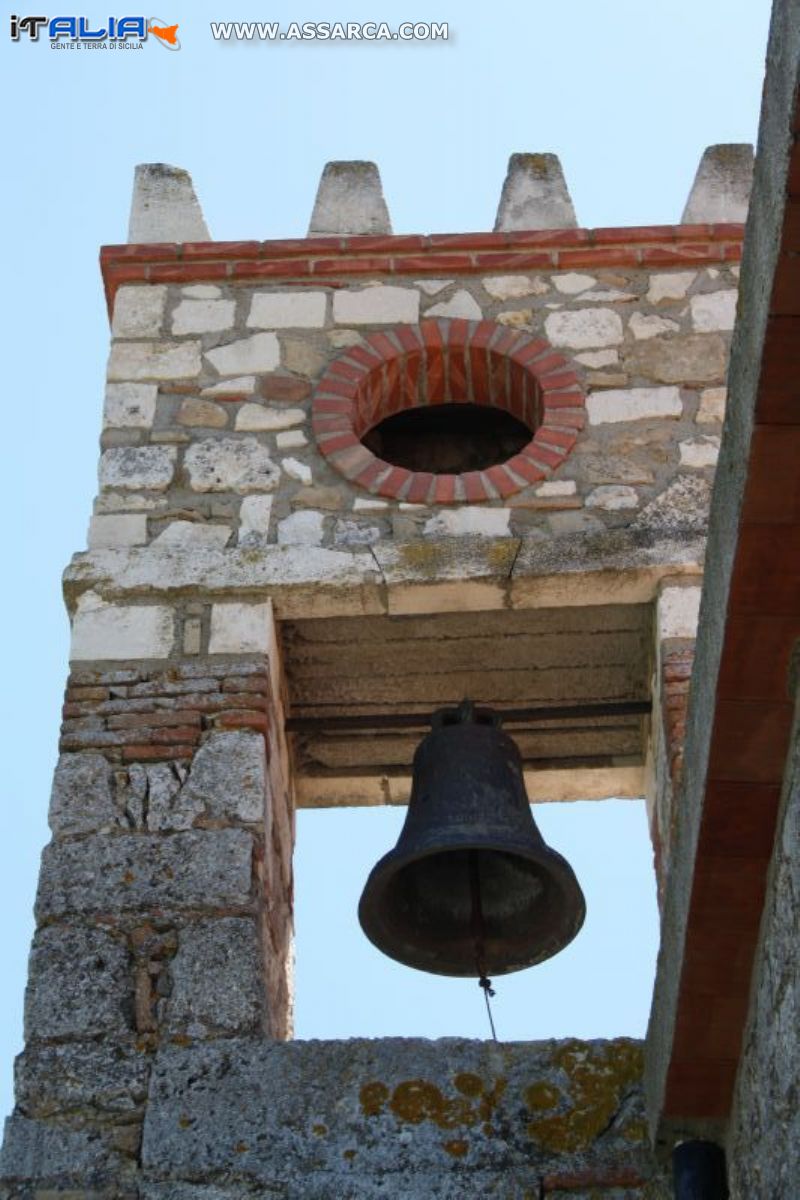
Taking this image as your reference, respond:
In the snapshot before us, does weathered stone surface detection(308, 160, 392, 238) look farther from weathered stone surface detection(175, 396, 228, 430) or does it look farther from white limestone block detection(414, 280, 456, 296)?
weathered stone surface detection(175, 396, 228, 430)

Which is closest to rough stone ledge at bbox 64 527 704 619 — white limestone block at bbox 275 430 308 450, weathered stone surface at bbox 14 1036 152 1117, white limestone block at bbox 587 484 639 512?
white limestone block at bbox 587 484 639 512

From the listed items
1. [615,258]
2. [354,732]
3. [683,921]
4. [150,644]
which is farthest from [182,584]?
[683,921]

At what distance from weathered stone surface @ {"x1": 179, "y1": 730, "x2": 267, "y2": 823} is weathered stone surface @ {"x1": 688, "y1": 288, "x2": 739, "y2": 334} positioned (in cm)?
234

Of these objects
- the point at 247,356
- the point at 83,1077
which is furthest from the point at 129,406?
the point at 83,1077

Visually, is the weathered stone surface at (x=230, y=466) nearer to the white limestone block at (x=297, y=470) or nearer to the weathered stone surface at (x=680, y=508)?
the white limestone block at (x=297, y=470)

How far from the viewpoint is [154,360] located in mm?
6828

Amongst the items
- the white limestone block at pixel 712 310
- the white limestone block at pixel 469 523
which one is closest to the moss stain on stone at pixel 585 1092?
the white limestone block at pixel 469 523

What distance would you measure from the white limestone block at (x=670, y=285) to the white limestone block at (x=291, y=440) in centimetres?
136

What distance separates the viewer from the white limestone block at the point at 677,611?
19.2ft

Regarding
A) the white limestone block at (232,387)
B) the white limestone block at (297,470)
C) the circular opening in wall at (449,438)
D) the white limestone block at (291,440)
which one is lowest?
the white limestone block at (297,470)

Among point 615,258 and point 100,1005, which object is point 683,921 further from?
point 615,258

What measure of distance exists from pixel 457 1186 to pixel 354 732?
2.08 metres

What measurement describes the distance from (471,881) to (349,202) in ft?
10.3

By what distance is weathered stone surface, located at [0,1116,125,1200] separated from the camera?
179 inches
